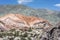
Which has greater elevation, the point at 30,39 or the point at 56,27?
the point at 56,27

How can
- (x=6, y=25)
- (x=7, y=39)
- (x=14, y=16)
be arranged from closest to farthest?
(x=7, y=39), (x=6, y=25), (x=14, y=16)

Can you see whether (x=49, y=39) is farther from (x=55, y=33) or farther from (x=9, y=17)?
(x=9, y=17)

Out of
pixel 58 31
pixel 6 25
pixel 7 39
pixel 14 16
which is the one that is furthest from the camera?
pixel 14 16

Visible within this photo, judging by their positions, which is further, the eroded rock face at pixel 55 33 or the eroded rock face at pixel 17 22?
the eroded rock face at pixel 17 22

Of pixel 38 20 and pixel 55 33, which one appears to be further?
pixel 38 20

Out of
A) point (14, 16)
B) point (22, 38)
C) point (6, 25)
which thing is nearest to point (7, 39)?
point (22, 38)

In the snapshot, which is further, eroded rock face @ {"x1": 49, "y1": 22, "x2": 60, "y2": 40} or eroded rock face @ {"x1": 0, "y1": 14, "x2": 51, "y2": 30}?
eroded rock face @ {"x1": 0, "y1": 14, "x2": 51, "y2": 30}

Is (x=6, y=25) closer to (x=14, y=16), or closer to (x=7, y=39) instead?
(x=14, y=16)

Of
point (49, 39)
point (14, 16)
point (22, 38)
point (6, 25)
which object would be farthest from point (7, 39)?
point (14, 16)

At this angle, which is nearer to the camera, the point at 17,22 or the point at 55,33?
the point at 55,33
